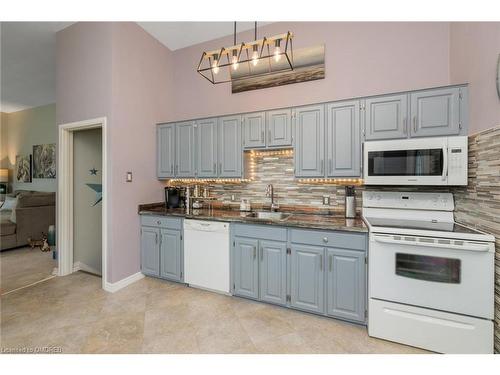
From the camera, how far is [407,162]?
2.11 meters

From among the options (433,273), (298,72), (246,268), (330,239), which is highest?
(298,72)

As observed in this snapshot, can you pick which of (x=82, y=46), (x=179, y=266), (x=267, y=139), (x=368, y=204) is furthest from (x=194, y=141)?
(x=368, y=204)

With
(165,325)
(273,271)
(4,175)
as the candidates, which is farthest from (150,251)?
(4,175)

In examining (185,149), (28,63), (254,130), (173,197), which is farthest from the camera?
(28,63)

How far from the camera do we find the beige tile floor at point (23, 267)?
2.97 metres

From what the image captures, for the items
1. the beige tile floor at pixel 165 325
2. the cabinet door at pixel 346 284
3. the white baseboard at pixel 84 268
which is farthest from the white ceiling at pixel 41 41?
the beige tile floor at pixel 165 325

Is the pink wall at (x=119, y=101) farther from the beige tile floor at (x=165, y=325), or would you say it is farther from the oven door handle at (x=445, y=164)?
the oven door handle at (x=445, y=164)

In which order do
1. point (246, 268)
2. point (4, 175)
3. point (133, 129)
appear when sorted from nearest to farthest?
1. point (246, 268)
2. point (133, 129)
3. point (4, 175)

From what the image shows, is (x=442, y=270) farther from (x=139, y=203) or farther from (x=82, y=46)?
(x=82, y=46)

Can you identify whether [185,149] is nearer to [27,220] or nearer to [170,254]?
[170,254]

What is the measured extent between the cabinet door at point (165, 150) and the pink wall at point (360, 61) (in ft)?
2.47

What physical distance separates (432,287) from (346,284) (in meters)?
0.62

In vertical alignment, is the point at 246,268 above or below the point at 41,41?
below
